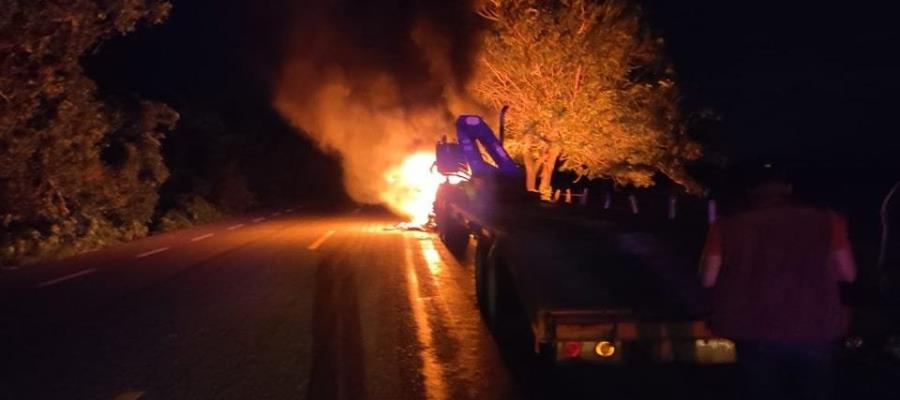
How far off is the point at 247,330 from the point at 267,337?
0.46 metres

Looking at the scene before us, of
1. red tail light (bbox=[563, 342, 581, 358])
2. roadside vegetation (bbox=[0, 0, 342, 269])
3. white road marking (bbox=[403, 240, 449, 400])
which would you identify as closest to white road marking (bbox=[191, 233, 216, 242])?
roadside vegetation (bbox=[0, 0, 342, 269])

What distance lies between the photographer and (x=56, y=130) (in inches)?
739

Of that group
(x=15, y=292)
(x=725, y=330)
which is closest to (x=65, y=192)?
(x=15, y=292)

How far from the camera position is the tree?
25094 mm

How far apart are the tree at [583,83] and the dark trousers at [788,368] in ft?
69.8

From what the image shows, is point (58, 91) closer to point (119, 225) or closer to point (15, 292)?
point (119, 225)

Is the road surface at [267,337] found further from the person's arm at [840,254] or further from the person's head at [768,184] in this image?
the person's head at [768,184]

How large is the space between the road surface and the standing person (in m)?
2.41

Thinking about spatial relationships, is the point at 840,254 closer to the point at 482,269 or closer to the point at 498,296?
the point at 498,296

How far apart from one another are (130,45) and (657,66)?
17059 millimetres

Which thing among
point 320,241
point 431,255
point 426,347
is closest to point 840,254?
point 426,347

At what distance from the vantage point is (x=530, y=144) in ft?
86.5

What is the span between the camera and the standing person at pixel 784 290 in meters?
3.88

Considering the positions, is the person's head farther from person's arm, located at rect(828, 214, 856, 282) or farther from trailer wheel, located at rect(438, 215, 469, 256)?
trailer wheel, located at rect(438, 215, 469, 256)
